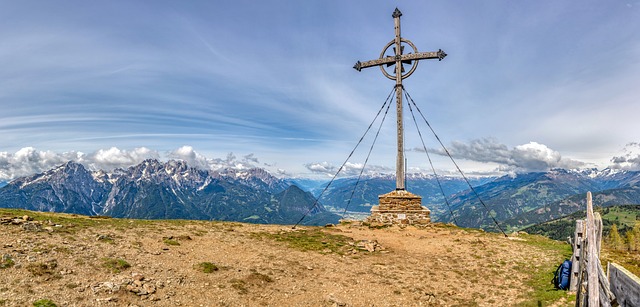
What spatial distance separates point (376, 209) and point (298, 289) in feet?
62.4

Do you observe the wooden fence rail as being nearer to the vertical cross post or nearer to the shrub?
the shrub

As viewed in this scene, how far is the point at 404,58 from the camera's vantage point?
3347cm

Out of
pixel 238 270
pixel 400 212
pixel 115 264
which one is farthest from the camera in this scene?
pixel 400 212

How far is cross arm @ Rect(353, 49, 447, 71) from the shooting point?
1256 inches

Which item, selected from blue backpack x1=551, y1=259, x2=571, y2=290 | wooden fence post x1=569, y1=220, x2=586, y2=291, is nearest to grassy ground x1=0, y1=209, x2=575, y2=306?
blue backpack x1=551, y1=259, x2=571, y2=290

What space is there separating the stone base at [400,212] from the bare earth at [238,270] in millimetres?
7037

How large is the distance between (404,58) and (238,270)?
2750 cm

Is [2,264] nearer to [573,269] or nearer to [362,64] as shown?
[573,269]

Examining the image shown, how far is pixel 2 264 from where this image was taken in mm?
11992

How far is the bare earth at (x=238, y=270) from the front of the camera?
11.9m

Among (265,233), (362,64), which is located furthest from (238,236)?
(362,64)

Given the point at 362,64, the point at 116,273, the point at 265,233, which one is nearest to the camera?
the point at 116,273

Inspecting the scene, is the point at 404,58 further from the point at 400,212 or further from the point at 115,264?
the point at 115,264

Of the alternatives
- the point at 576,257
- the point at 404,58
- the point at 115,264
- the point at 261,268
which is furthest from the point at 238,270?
the point at 404,58
